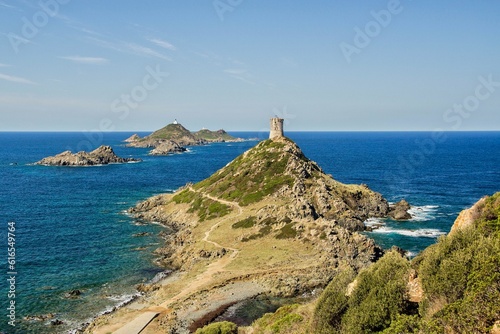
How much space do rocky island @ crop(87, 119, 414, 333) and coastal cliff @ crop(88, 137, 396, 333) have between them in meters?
0.18

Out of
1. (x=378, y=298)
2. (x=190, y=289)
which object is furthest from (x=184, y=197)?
(x=378, y=298)

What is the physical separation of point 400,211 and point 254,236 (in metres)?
43.8

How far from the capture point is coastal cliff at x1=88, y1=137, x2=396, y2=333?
182 ft

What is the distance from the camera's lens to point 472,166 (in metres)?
194

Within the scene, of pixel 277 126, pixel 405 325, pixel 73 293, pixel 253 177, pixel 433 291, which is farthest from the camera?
pixel 277 126

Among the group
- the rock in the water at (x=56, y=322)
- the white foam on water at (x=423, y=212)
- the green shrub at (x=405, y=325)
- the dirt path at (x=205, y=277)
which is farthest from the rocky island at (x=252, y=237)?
the green shrub at (x=405, y=325)

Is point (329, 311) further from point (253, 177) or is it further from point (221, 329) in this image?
point (253, 177)

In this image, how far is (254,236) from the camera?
78.8 meters

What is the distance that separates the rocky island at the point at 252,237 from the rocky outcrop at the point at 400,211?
1.94m

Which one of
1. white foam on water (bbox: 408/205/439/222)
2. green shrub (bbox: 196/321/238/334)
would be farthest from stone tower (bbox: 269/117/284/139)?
green shrub (bbox: 196/321/238/334)

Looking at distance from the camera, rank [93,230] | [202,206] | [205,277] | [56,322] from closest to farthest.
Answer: [56,322] → [205,277] → [93,230] → [202,206]

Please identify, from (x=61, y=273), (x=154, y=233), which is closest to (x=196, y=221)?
(x=154, y=233)

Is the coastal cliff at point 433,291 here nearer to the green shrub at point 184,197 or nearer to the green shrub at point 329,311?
the green shrub at point 329,311

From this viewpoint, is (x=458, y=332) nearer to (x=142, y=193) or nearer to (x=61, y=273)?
(x=61, y=273)
